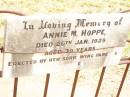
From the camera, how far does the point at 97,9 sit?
6.00 meters

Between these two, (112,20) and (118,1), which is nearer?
(112,20)

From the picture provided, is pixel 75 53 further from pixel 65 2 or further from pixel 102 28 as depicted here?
pixel 65 2

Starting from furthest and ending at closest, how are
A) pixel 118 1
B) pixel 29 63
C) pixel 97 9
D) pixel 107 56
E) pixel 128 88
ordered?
pixel 118 1 → pixel 97 9 → pixel 128 88 → pixel 107 56 → pixel 29 63

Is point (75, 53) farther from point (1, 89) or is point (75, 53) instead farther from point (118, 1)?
point (118, 1)

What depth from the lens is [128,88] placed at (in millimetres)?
3855

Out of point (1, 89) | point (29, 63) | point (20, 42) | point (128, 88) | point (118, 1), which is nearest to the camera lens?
point (20, 42)

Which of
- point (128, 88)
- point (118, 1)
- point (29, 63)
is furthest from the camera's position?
point (118, 1)

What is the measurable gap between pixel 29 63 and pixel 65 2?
4.31 m

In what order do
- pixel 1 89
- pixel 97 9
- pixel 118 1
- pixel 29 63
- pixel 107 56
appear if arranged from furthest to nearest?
pixel 118 1 → pixel 97 9 → pixel 1 89 → pixel 107 56 → pixel 29 63

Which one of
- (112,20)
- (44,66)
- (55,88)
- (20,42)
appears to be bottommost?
(55,88)

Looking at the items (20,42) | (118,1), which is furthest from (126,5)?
(20,42)

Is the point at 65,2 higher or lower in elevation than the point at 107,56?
lower

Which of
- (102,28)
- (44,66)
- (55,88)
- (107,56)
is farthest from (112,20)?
(55,88)

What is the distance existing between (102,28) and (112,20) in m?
0.07
